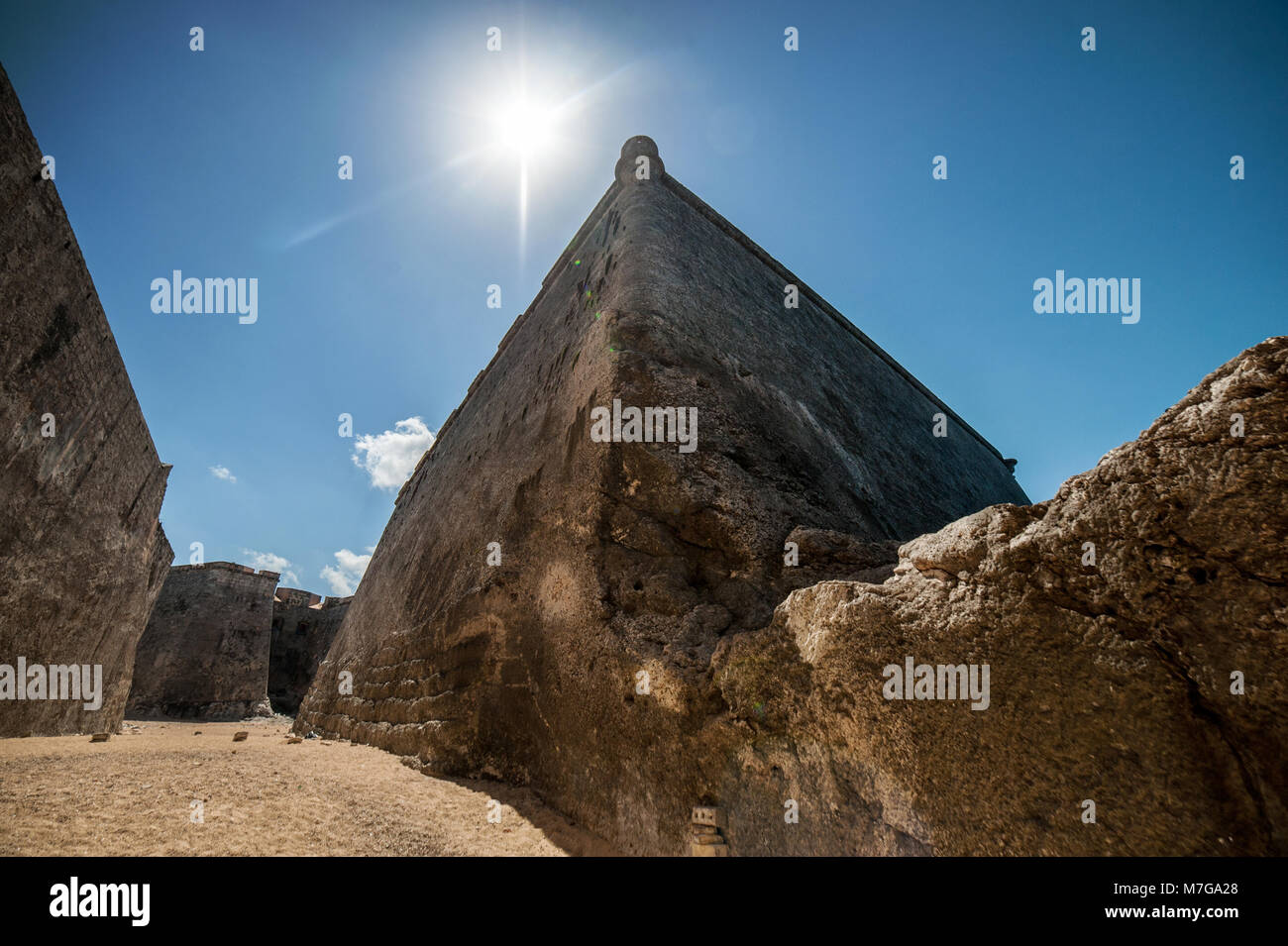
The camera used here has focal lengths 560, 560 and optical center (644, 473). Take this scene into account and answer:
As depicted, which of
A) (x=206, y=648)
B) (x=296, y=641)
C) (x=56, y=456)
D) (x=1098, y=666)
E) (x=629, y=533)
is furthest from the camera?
(x=296, y=641)

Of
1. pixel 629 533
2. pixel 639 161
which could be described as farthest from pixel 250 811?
pixel 639 161

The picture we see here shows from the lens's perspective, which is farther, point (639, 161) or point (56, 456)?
point (639, 161)

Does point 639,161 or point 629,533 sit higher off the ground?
point 639,161

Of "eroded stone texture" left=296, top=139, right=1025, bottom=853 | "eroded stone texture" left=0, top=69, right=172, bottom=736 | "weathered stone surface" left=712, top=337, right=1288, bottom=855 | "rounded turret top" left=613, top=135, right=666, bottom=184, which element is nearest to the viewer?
"weathered stone surface" left=712, top=337, right=1288, bottom=855

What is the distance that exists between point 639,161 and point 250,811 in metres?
6.78

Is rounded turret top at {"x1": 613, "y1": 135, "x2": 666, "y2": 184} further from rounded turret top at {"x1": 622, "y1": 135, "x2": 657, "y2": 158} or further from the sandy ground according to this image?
the sandy ground

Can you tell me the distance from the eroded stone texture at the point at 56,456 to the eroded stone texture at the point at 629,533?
9.42 ft

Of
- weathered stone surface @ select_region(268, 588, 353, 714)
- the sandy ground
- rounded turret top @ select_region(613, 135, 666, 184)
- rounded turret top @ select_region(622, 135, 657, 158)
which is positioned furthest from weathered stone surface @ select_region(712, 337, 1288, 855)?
weathered stone surface @ select_region(268, 588, 353, 714)

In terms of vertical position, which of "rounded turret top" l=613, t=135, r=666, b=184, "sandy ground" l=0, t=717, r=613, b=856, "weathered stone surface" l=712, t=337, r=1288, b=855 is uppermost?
"rounded turret top" l=613, t=135, r=666, b=184

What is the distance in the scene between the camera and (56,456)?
5348mm

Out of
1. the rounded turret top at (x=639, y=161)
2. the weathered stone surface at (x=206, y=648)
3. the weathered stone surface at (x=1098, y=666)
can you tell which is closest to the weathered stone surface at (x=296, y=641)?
the weathered stone surface at (x=206, y=648)

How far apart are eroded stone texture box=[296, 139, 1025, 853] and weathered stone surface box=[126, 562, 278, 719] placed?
11687 mm

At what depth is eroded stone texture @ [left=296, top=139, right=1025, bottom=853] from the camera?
262 centimetres

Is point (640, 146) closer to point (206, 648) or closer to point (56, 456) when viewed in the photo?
point (56, 456)
